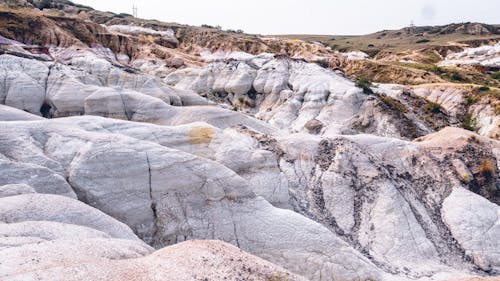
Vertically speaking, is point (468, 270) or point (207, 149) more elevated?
point (207, 149)

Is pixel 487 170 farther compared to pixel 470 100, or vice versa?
pixel 470 100

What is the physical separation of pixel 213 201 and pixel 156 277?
30.7 feet

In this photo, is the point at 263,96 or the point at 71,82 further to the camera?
the point at 263,96

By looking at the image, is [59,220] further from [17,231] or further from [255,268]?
[255,268]

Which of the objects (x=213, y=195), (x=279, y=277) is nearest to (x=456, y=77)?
(x=213, y=195)

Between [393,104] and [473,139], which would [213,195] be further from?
[393,104]

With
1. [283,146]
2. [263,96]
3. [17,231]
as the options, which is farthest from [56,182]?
[263,96]

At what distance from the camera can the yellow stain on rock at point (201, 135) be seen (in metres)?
23.2

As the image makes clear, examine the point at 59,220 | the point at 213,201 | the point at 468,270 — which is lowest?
the point at 468,270

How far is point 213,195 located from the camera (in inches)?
733

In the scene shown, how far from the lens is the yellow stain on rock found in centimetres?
2322

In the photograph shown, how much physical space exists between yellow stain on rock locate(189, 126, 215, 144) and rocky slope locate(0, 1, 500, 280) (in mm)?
57

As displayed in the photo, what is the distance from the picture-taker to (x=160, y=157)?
18.9 metres

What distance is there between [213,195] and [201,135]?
5.73m
